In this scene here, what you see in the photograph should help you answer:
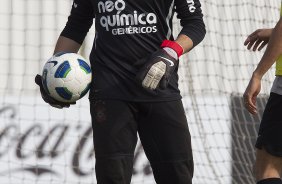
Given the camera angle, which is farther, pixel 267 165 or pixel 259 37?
pixel 259 37

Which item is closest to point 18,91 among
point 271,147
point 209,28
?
point 209,28

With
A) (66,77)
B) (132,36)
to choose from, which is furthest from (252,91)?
(66,77)

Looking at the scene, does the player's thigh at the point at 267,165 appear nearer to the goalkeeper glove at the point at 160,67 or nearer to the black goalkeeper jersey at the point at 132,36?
the black goalkeeper jersey at the point at 132,36

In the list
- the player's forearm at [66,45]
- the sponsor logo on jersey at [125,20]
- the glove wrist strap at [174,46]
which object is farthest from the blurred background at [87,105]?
the glove wrist strap at [174,46]

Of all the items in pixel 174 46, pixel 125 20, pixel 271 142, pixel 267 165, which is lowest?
pixel 267 165

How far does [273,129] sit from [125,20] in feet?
2.95

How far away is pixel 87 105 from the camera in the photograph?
7449 millimetres

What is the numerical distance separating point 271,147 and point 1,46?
441 cm

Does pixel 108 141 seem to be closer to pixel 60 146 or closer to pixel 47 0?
pixel 60 146

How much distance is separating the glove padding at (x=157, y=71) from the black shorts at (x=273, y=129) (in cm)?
61

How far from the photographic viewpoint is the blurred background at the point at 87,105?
7.16m

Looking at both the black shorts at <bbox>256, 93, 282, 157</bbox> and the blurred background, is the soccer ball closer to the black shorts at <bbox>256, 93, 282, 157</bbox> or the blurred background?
the black shorts at <bbox>256, 93, 282, 157</bbox>

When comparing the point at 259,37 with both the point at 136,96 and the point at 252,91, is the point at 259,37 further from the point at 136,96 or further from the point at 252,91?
the point at 136,96

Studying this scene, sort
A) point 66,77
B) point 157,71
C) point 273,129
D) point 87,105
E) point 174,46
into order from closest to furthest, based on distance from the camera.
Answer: point 157,71, point 174,46, point 66,77, point 273,129, point 87,105
